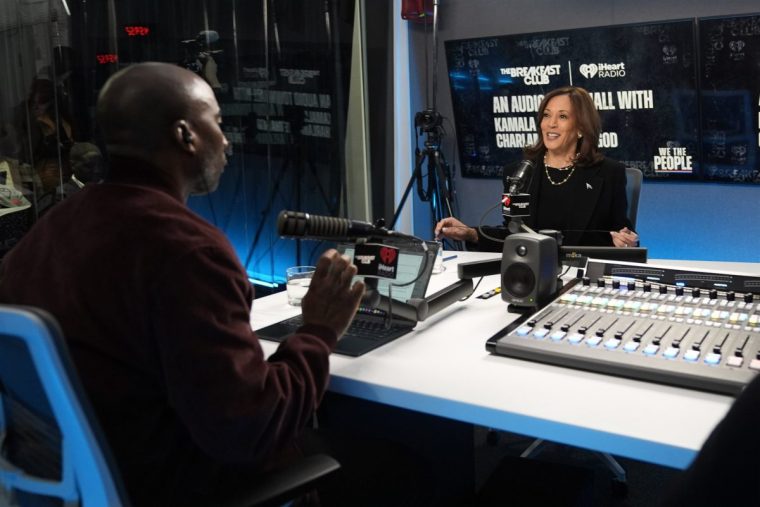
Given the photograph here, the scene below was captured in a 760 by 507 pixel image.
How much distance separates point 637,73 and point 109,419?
403 centimetres

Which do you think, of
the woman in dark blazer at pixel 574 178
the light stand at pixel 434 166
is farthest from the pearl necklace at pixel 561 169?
the light stand at pixel 434 166

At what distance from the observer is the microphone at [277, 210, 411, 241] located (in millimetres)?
1244

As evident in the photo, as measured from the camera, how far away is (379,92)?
5.19m

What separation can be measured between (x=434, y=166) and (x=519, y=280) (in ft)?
10.3

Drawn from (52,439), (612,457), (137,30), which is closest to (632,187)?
(612,457)

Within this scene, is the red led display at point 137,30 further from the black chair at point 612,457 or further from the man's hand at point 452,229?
the black chair at point 612,457

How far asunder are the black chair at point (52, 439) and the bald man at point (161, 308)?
68 millimetres

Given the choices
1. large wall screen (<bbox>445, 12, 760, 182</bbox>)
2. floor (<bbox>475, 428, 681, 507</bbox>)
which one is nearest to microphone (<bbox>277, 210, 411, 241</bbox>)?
floor (<bbox>475, 428, 681, 507</bbox>)

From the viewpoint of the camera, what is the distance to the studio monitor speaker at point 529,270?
1.67m

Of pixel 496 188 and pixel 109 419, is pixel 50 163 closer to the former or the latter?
pixel 109 419

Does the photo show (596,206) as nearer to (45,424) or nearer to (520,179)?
(520,179)

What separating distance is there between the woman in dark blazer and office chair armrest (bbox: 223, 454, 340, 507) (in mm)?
2007

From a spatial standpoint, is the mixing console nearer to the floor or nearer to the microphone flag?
the floor

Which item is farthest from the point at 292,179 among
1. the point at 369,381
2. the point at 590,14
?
the point at 369,381
